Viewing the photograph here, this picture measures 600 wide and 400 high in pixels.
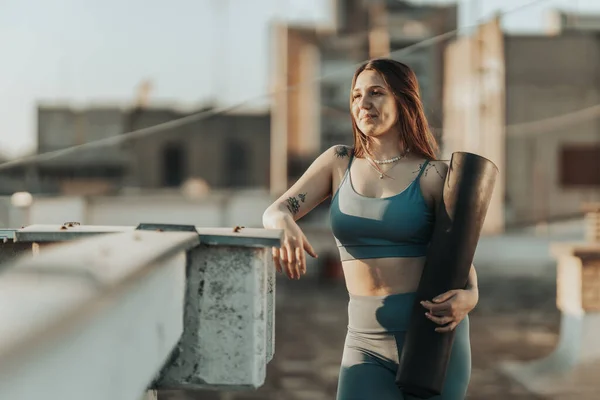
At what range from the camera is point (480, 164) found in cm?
228

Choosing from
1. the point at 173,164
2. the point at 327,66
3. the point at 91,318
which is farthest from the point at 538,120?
the point at 173,164

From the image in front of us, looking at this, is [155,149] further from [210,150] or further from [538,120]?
[538,120]

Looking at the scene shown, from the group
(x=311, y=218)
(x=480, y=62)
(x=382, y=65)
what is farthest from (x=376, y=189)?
(x=311, y=218)

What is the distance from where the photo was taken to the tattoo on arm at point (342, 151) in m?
2.51

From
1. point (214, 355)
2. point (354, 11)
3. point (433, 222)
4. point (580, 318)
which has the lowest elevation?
point (580, 318)

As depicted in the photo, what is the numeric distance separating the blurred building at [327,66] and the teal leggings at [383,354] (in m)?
27.5

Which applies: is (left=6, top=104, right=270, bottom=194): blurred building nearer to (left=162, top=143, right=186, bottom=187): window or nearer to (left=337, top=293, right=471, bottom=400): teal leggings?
(left=162, top=143, right=186, bottom=187): window

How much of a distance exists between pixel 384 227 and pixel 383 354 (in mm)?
343

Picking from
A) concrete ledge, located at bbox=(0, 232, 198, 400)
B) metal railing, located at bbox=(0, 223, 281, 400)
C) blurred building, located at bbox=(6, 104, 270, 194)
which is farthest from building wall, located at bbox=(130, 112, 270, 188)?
concrete ledge, located at bbox=(0, 232, 198, 400)

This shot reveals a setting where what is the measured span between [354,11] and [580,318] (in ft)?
86.3

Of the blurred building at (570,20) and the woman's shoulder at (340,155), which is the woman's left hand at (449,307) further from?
the blurred building at (570,20)

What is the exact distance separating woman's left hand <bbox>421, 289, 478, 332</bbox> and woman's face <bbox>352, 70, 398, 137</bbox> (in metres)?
0.50

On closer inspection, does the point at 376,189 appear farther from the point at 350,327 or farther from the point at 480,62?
the point at 480,62

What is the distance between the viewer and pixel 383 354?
2.35 m
